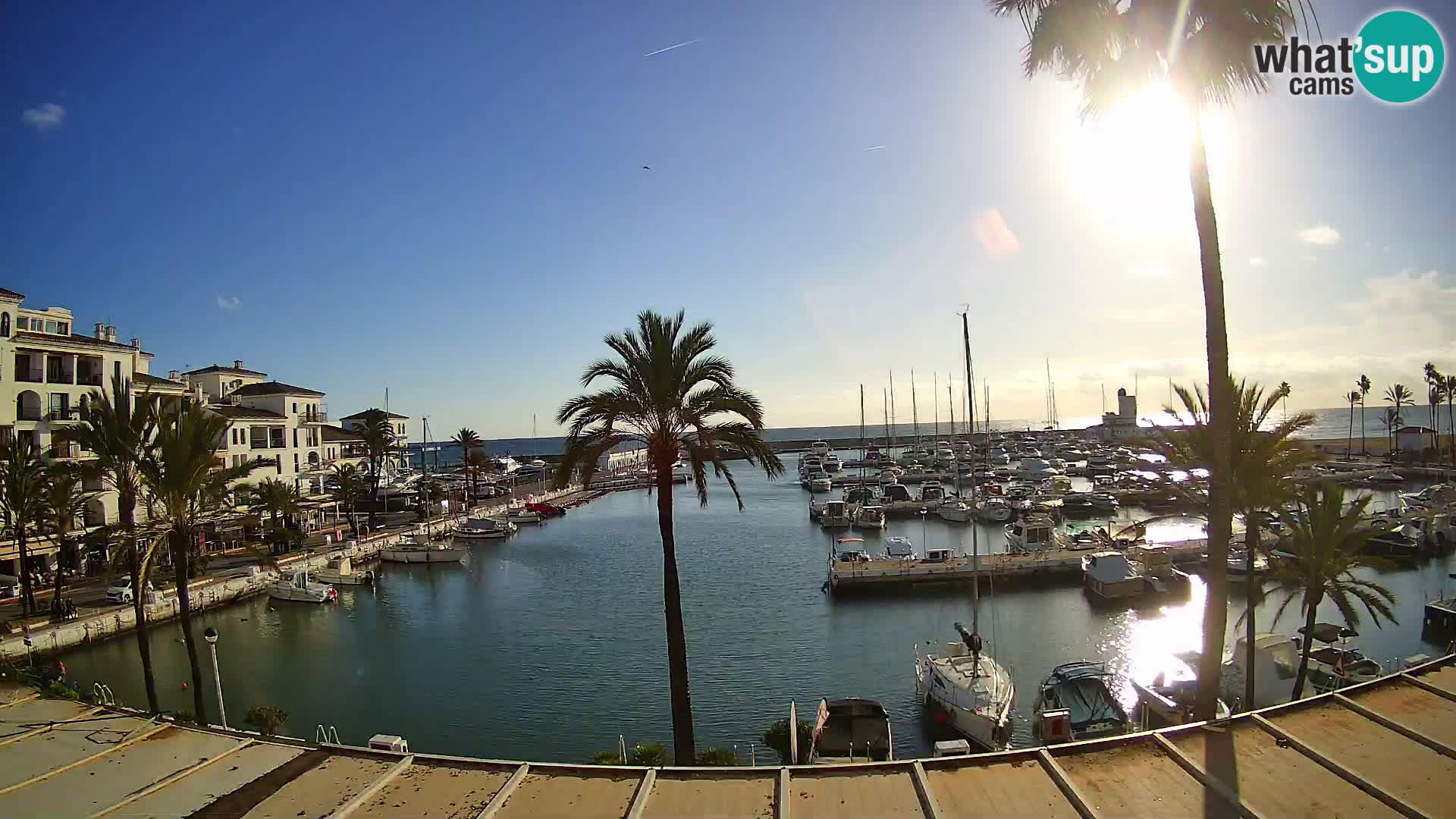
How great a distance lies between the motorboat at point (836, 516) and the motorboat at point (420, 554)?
29.4m

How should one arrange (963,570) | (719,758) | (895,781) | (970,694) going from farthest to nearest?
(963,570) → (970,694) → (719,758) → (895,781)

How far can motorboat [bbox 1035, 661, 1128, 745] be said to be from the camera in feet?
60.2

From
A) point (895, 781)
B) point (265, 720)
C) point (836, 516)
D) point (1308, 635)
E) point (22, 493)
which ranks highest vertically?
point (22, 493)

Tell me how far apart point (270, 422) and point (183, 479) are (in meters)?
43.2

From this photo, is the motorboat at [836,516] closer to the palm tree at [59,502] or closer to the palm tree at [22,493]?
the palm tree at [59,502]

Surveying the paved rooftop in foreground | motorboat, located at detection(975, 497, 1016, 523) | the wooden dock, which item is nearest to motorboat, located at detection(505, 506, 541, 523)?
the wooden dock

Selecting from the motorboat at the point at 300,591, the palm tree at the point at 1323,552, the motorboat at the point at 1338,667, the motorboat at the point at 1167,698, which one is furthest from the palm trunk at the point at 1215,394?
the motorboat at the point at 300,591

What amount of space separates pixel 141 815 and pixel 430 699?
1853cm

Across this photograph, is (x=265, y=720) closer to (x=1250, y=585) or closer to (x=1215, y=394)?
(x=1215, y=394)

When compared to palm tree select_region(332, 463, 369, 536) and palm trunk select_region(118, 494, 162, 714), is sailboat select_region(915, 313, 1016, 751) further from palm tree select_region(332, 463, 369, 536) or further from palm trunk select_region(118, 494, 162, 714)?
palm tree select_region(332, 463, 369, 536)

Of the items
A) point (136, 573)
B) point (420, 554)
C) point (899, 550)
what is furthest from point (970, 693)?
point (420, 554)

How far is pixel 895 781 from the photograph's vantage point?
8.68 m

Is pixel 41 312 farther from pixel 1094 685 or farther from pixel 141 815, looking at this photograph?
Answer: pixel 1094 685

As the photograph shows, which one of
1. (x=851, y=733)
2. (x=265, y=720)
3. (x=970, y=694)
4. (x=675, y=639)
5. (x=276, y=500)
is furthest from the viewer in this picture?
(x=276, y=500)
